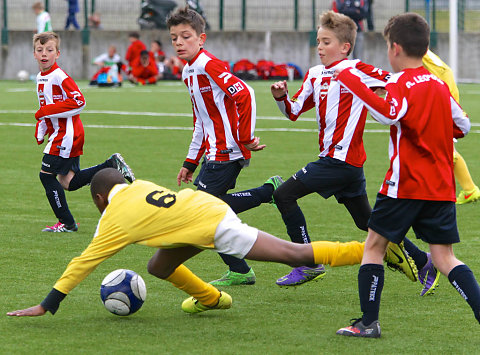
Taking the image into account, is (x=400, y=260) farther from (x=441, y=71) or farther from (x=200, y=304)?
(x=441, y=71)

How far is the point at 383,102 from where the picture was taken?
5.14 metres

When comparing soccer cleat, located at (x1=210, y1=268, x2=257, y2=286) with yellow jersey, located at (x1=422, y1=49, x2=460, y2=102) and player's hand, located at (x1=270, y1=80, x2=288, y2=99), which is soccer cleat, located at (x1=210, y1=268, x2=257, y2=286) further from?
yellow jersey, located at (x1=422, y1=49, x2=460, y2=102)

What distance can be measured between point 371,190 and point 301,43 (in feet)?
75.6

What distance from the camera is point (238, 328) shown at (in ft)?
18.8

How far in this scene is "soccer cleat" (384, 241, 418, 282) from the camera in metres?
6.34

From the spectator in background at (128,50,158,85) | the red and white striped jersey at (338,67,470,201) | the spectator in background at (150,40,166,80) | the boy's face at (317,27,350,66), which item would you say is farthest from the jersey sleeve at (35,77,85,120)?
the spectator in background at (150,40,166,80)

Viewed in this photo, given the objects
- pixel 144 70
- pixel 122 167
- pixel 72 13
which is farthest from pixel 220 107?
pixel 72 13

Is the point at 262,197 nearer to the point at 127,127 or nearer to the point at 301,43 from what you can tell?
the point at 127,127

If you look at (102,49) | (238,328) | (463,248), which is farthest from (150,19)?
(238,328)

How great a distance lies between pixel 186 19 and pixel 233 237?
7.28 feet

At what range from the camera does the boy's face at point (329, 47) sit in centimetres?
672

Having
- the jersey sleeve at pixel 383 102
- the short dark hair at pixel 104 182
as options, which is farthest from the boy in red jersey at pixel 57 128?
the jersey sleeve at pixel 383 102

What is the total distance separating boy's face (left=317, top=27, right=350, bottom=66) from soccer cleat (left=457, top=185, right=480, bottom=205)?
427 centimetres

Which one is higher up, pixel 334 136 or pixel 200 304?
pixel 334 136
